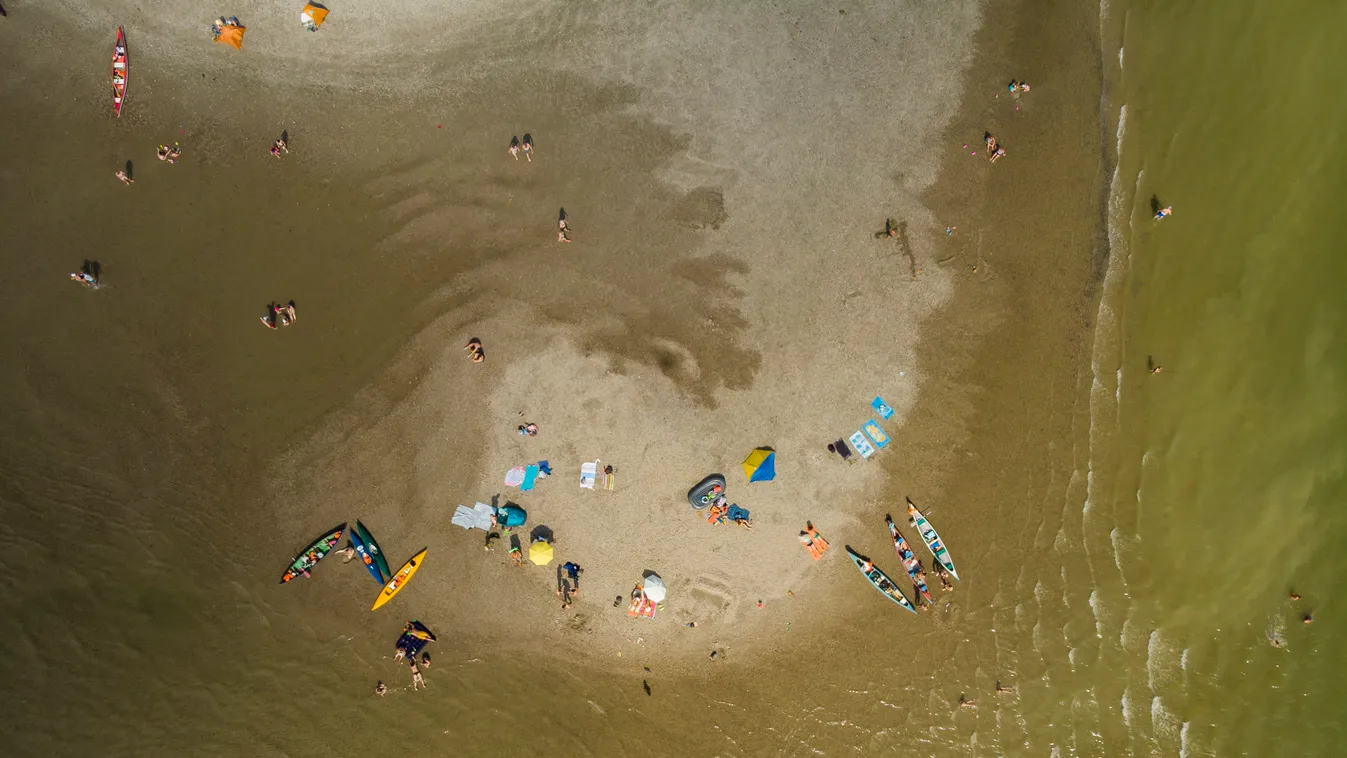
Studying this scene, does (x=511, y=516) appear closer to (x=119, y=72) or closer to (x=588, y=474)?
(x=588, y=474)

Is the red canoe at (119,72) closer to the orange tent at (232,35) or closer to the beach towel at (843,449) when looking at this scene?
the orange tent at (232,35)

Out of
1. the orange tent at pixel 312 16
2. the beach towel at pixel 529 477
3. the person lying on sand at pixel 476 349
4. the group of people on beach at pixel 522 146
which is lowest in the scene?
the beach towel at pixel 529 477

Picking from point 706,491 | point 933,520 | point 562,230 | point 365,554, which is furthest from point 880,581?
point 365,554

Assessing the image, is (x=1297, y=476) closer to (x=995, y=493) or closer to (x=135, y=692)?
(x=995, y=493)

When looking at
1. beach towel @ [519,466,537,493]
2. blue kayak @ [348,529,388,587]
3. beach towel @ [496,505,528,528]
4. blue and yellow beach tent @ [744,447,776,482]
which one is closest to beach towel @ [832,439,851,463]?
blue and yellow beach tent @ [744,447,776,482]

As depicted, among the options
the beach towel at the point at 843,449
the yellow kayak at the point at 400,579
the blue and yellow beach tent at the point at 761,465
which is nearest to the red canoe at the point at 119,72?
the yellow kayak at the point at 400,579
